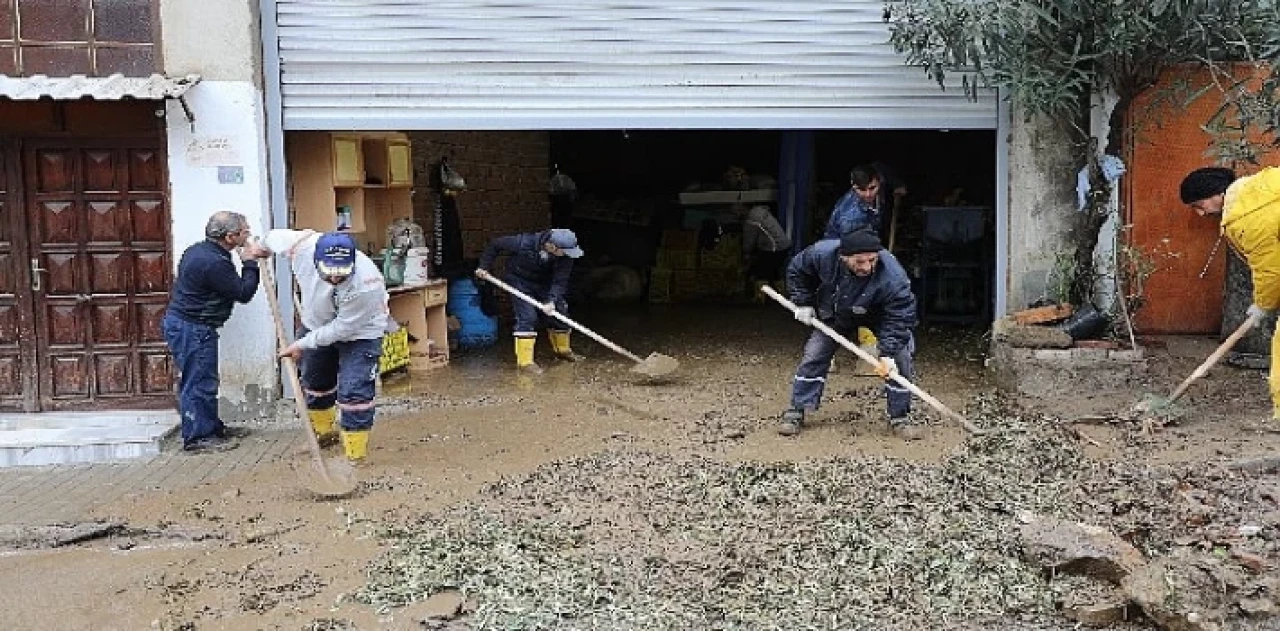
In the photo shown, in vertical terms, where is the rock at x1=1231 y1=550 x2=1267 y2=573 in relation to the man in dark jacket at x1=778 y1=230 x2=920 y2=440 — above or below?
below

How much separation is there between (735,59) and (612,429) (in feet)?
9.64

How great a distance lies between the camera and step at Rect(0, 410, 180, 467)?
Result: 750 cm

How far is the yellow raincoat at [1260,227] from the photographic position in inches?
240

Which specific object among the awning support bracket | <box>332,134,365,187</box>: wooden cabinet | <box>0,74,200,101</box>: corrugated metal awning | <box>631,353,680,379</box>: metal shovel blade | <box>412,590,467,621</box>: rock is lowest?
<box>412,590,467,621</box>: rock

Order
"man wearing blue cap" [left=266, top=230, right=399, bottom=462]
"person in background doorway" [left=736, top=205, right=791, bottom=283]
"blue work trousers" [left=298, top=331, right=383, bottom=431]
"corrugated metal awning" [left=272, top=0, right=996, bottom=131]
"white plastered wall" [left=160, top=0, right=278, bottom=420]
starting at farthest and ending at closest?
"person in background doorway" [left=736, top=205, right=791, bottom=283] < "corrugated metal awning" [left=272, top=0, right=996, bottom=131] < "white plastered wall" [left=160, top=0, right=278, bottom=420] < "blue work trousers" [left=298, top=331, right=383, bottom=431] < "man wearing blue cap" [left=266, top=230, right=399, bottom=462]

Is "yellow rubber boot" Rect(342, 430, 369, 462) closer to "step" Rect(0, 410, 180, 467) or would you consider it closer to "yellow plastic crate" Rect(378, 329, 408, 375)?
"step" Rect(0, 410, 180, 467)

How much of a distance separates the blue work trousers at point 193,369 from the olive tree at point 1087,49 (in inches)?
204

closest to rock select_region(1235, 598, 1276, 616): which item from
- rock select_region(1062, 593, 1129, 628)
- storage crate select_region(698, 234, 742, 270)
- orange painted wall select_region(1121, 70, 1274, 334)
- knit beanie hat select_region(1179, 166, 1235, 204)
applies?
rock select_region(1062, 593, 1129, 628)

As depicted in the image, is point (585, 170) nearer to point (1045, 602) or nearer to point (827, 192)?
point (827, 192)

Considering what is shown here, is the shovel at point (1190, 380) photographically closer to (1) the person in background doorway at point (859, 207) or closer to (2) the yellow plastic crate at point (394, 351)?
(1) the person in background doorway at point (859, 207)

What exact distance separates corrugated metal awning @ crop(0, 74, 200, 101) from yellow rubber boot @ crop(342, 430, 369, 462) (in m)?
2.66

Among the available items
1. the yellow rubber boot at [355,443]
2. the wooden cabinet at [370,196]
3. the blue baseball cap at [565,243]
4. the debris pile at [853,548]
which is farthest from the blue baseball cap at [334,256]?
the blue baseball cap at [565,243]

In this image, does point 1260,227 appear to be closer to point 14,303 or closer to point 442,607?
point 442,607

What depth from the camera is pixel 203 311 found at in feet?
24.8
